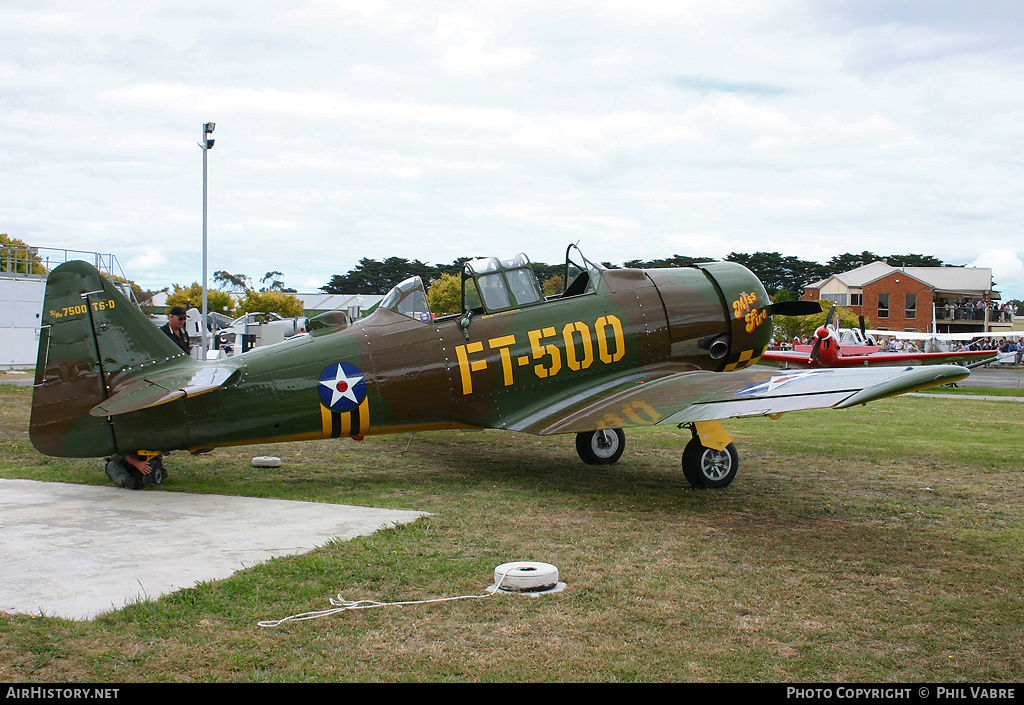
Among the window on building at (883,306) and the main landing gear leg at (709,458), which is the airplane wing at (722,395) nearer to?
the main landing gear leg at (709,458)

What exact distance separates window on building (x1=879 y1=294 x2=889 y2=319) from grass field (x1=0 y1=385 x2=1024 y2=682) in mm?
61195

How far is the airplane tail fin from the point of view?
23.2 feet

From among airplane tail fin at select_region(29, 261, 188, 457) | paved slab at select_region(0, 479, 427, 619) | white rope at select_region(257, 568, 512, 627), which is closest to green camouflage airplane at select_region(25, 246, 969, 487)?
airplane tail fin at select_region(29, 261, 188, 457)

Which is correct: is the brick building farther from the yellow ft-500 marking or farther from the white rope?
the white rope

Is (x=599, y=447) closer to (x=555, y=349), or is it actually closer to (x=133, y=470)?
(x=555, y=349)

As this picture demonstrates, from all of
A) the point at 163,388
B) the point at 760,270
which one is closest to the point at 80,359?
the point at 163,388

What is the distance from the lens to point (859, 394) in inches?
241

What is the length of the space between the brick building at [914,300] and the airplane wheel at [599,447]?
57.3 m

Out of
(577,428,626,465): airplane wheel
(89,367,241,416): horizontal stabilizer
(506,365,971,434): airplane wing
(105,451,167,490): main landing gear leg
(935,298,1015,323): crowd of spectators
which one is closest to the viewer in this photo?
(506,365,971,434): airplane wing

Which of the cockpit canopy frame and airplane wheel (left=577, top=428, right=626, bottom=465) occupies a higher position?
the cockpit canopy frame

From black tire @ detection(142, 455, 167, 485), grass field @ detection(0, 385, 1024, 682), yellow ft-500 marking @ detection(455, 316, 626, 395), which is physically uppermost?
yellow ft-500 marking @ detection(455, 316, 626, 395)

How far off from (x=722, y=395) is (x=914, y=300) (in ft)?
213

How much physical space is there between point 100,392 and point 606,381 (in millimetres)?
5224
